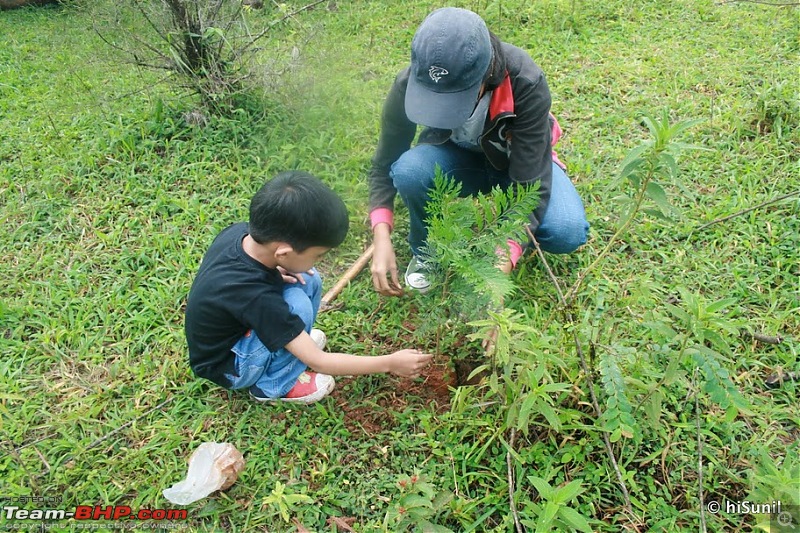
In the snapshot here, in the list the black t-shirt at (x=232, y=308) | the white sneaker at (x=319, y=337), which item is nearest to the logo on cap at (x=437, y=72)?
the black t-shirt at (x=232, y=308)

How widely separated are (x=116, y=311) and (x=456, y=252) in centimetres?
177

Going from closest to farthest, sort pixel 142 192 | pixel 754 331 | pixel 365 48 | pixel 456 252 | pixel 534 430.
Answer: pixel 456 252 < pixel 534 430 < pixel 754 331 < pixel 142 192 < pixel 365 48

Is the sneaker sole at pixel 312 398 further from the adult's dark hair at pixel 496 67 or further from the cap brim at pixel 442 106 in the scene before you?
the adult's dark hair at pixel 496 67

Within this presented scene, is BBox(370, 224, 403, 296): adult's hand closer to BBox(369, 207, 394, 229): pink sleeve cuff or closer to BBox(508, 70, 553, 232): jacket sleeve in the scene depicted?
BBox(369, 207, 394, 229): pink sleeve cuff

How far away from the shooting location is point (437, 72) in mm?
1848

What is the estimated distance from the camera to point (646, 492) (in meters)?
1.92

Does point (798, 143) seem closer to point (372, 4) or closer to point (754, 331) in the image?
point (754, 331)

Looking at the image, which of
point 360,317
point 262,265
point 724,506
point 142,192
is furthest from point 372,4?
point 724,506

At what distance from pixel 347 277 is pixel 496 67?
3.86 feet

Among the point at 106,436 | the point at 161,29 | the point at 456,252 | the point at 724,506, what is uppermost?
the point at 161,29

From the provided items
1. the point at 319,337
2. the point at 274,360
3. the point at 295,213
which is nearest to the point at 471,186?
the point at 319,337

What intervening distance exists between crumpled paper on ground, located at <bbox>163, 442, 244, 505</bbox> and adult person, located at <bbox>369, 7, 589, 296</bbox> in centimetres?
87

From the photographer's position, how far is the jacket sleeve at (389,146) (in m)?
2.40

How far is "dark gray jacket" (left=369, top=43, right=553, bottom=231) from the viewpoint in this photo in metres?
2.16
